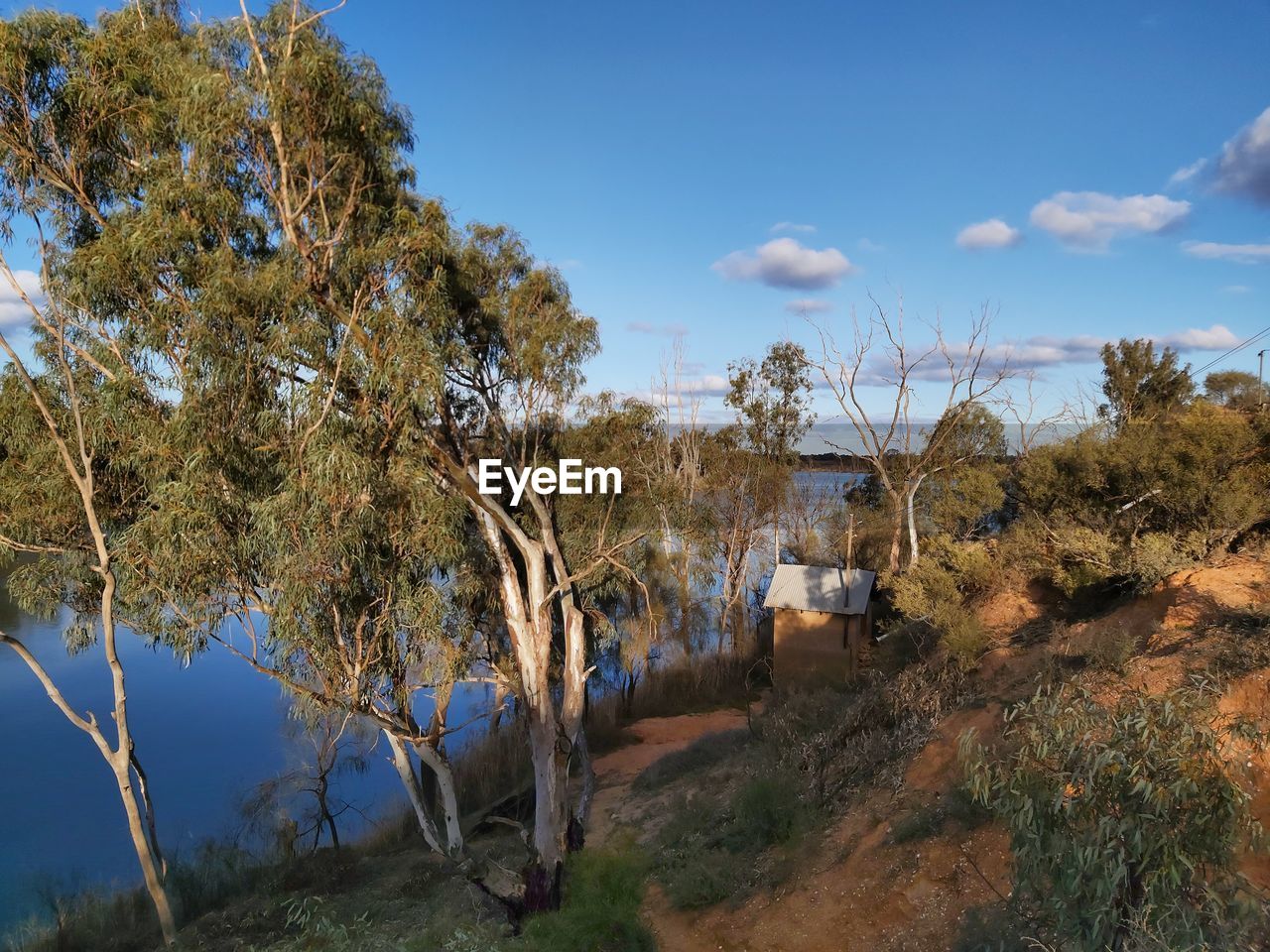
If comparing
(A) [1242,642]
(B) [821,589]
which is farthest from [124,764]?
(B) [821,589]

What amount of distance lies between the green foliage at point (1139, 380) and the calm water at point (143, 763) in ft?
67.8

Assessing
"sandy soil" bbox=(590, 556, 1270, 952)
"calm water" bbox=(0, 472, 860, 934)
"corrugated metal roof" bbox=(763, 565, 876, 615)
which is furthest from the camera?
"corrugated metal roof" bbox=(763, 565, 876, 615)

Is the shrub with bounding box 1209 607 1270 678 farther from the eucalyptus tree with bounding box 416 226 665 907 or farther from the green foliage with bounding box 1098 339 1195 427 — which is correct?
the green foliage with bounding box 1098 339 1195 427

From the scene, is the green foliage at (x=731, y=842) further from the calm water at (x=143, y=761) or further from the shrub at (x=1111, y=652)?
the calm water at (x=143, y=761)

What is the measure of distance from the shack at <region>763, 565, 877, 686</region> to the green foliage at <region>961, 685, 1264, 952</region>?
11.4 metres

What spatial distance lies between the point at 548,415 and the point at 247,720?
9942 mm

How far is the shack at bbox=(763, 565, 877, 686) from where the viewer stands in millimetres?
14891

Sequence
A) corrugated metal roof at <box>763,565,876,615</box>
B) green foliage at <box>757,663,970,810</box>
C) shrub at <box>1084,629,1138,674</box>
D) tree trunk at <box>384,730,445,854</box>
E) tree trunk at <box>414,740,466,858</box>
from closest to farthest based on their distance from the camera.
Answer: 1. shrub at <box>1084,629,1138,674</box>
2. green foliage at <box>757,663,970,810</box>
3. tree trunk at <box>414,740,466,858</box>
4. tree trunk at <box>384,730,445,854</box>
5. corrugated metal roof at <box>763,565,876,615</box>

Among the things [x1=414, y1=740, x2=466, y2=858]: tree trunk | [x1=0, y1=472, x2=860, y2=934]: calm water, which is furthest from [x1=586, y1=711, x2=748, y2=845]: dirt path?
[x1=0, y1=472, x2=860, y2=934]: calm water

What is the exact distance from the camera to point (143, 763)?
14.1 metres

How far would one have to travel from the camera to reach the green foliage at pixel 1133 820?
2992mm

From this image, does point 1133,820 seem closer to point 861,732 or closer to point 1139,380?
point 861,732

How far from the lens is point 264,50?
8164 mm

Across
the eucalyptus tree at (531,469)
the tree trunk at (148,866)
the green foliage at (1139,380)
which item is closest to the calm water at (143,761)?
the tree trunk at (148,866)
